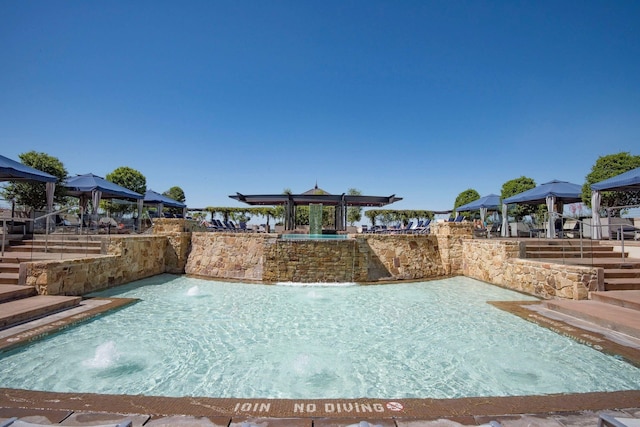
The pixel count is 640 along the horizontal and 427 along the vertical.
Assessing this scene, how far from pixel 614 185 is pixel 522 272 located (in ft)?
16.9

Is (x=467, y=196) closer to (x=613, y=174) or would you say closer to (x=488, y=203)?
(x=488, y=203)

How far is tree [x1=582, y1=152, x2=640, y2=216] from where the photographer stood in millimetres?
11945

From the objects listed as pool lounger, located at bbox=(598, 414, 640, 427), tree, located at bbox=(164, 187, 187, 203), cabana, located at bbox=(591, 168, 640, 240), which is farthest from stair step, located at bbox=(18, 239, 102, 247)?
tree, located at bbox=(164, 187, 187, 203)

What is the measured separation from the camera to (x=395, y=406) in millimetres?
2518

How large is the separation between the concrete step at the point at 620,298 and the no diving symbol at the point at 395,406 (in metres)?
5.21

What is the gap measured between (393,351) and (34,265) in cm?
686

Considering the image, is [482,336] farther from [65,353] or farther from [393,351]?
[65,353]

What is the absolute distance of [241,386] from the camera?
3.13 meters

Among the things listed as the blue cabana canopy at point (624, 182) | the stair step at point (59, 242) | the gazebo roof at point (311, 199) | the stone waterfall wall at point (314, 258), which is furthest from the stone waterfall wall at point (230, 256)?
the blue cabana canopy at point (624, 182)

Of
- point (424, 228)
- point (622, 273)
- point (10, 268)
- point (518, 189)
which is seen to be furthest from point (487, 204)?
point (10, 268)

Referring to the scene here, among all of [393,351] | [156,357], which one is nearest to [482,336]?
[393,351]

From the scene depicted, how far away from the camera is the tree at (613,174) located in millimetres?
11945

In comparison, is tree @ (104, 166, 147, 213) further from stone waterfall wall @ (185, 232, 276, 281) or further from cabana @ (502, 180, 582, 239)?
cabana @ (502, 180, 582, 239)

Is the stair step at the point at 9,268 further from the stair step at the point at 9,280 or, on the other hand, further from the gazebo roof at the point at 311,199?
the gazebo roof at the point at 311,199
